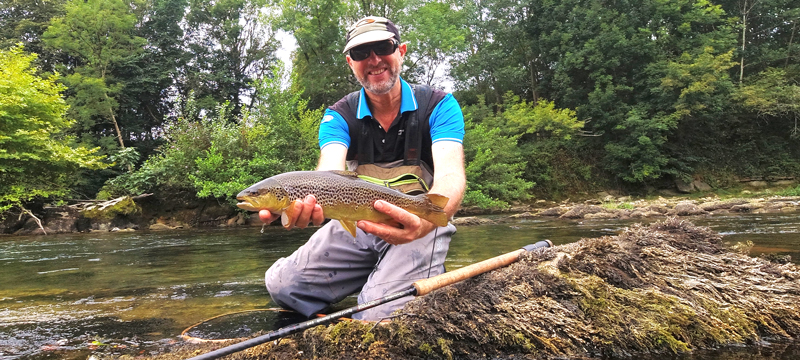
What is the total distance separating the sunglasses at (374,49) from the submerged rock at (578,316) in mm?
1889

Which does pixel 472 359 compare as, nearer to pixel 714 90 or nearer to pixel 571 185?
pixel 571 185

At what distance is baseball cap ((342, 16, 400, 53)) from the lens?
10.4 ft

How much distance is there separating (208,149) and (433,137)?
16.3 metres

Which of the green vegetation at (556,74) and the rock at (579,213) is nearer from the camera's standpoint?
the rock at (579,213)

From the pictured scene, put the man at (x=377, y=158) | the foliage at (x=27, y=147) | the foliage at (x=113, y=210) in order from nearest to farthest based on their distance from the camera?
1. the man at (x=377, y=158)
2. the foliage at (x=27, y=147)
3. the foliage at (x=113, y=210)

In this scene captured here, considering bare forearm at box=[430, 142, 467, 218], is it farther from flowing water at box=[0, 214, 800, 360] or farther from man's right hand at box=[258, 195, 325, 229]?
flowing water at box=[0, 214, 800, 360]

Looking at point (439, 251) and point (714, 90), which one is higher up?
point (714, 90)

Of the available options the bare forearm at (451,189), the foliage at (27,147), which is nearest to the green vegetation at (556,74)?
the foliage at (27,147)

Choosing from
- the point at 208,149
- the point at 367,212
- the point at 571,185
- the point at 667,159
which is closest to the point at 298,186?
the point at 367,212

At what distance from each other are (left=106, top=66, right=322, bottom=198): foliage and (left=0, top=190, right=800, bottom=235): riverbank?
28.8 inches

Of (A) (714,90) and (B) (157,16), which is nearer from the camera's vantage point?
(A) (714,90)

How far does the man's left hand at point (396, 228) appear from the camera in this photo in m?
2.33

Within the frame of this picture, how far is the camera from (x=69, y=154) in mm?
16469

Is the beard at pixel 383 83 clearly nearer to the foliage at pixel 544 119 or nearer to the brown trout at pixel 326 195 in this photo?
the brown trout at pixel 326 195
